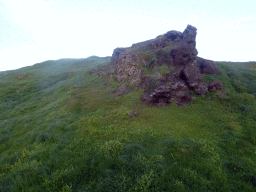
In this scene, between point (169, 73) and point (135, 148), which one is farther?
point (169, 73)

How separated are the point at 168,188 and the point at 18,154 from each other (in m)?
9.15

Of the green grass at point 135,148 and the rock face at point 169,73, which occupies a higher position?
the rock face at point 169,73

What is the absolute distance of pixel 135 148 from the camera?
8.01m

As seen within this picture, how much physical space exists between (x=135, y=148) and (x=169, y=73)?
1181 cm

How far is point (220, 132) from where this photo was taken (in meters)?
9.95

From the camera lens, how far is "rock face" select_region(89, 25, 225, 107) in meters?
14.9

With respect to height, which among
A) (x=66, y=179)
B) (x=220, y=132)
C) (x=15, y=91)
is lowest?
(x=220, y=132)

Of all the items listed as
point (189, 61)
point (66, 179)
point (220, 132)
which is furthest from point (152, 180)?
point (189, 61)

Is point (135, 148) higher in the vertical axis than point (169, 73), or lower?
lower

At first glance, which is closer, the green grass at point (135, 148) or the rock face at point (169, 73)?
the green grass at point (135, 148)

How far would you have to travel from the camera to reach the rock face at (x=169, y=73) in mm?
14930

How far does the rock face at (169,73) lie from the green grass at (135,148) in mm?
1340

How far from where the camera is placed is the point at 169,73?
54.7ft

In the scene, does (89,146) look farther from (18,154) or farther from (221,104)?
(221,104)
